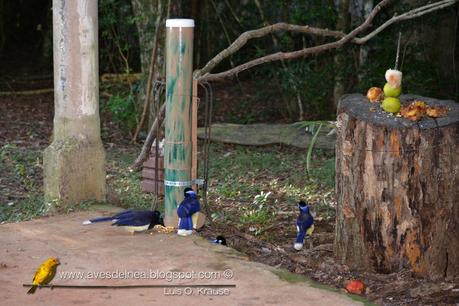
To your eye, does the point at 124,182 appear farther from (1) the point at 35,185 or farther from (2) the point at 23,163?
(2) the point at 23,163

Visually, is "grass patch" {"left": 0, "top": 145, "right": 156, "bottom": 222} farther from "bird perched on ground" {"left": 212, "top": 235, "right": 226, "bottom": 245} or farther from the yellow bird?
the yellow bird

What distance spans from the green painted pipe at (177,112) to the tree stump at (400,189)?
3.83 feet

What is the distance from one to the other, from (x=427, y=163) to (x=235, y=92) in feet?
32.5

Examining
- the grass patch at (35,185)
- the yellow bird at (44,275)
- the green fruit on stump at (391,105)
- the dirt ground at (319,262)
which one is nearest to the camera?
the yellow bird at (44,275)

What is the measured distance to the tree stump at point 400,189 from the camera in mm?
4977

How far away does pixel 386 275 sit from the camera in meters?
5.11

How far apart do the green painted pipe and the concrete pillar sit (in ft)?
3.01

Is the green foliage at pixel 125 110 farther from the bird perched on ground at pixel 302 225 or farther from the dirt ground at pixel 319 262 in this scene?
the bird perched on ground at pixel 302 225

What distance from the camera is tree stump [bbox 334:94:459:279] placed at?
498cm

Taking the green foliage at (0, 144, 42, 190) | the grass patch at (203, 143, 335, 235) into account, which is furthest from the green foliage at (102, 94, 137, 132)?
the green foliage at (0, 144, 42, 190)

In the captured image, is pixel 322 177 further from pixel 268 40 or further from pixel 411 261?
pixel 268 40

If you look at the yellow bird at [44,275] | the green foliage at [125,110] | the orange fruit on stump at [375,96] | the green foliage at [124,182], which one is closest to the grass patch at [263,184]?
the green foliage at [124,182]

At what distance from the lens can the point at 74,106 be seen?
21.3 ft

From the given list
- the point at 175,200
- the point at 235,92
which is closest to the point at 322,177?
the point at 175,200
